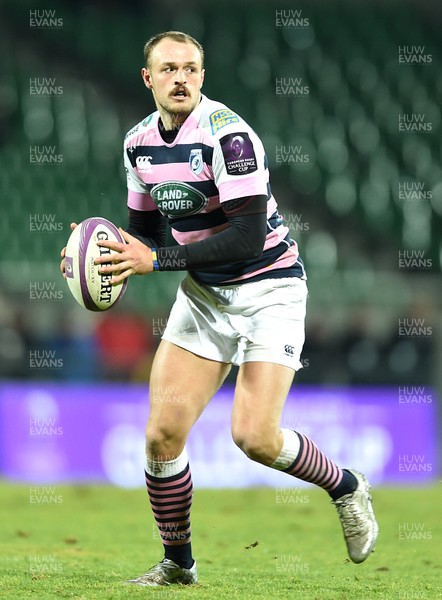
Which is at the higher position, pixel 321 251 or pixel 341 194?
pixel 341 194

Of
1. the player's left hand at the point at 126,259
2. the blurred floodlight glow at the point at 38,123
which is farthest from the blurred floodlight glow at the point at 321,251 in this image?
the player's left hand at the point at 126,259

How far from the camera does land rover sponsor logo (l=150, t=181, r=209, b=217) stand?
4449 mm

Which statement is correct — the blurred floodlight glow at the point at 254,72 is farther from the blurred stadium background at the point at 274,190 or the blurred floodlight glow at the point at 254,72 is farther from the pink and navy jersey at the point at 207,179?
the pink and navy jersey at the point at 207,179

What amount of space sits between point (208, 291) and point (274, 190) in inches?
307

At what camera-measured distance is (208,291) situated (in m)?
4.73

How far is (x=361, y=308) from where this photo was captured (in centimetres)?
1009

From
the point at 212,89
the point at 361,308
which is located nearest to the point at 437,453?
the point at 361,308

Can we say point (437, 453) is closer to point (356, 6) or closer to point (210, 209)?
point (210, 209)

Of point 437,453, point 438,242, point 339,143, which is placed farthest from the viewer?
point 339,143

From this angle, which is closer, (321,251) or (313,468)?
(313,468)

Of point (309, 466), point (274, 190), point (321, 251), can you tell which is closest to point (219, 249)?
point (309, 466)

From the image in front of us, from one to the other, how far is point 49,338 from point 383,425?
345 centimetres

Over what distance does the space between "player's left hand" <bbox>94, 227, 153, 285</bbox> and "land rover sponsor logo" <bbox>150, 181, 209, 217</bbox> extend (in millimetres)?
377

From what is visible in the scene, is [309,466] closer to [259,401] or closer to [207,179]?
[259,401]
